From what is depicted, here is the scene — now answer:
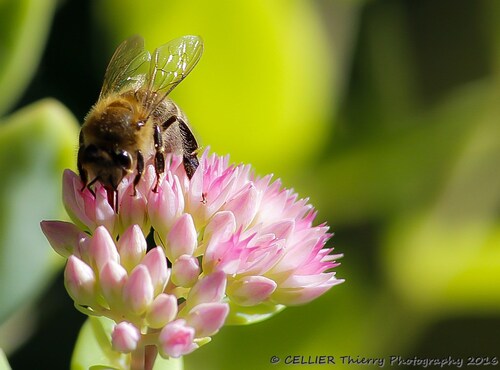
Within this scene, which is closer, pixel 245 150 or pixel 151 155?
pixel 151 155

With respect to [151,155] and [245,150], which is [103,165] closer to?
[151,155]

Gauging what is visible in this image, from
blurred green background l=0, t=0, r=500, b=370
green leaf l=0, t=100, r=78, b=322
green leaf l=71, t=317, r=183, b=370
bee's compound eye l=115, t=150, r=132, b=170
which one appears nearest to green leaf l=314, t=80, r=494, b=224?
blurred green background l=0, t=0, r=500, b=370

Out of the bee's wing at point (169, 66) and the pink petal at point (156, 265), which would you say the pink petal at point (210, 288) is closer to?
the pink petal at point (156, 265)

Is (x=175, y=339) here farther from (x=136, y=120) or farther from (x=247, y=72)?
(x=247, y=72)

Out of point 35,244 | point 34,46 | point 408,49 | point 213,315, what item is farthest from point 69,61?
point 213,315

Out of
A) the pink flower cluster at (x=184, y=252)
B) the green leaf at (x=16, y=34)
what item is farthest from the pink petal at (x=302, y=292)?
the green leaf at (x=16, y=34)

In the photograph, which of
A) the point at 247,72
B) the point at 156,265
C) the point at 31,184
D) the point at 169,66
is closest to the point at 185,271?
the point at 156,265
